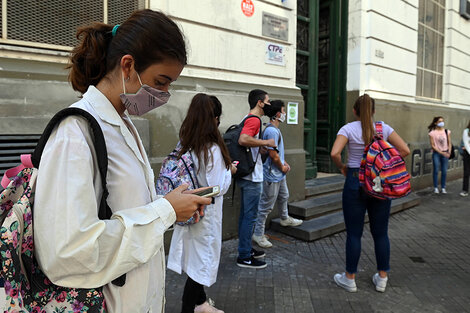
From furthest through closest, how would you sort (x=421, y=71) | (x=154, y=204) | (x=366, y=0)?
(x=421, y=71), (x=366, y=0), (x=154, y=204)

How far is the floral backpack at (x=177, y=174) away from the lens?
291 centimetres

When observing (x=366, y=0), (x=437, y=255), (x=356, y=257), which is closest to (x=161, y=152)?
(x=356, y=257)

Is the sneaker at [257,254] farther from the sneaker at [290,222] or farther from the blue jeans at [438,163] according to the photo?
the blue jeans at [438,163]

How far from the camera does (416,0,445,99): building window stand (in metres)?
9.52

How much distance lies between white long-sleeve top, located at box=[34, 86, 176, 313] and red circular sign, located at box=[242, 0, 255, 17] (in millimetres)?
4569

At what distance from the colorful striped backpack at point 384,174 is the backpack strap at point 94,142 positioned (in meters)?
2.77

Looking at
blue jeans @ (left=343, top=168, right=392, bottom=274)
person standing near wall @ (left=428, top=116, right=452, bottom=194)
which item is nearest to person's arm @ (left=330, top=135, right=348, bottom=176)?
blue jeans @ (left=343, top=168, right=392, bottom=274)

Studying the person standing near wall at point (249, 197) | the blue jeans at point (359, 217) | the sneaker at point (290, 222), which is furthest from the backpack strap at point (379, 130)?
the sneaker at point (290, 222)

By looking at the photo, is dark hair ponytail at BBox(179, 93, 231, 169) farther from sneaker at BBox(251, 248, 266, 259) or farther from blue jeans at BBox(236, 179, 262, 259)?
sneaker at BBox(251, 248, 266, 259)

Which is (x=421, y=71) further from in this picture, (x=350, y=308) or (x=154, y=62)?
(x=154, y=62)

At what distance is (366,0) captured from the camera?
740 centimetres

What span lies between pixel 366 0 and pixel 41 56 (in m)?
6.46

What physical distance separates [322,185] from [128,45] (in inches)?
230

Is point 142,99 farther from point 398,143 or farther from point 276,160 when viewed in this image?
point 276,160
